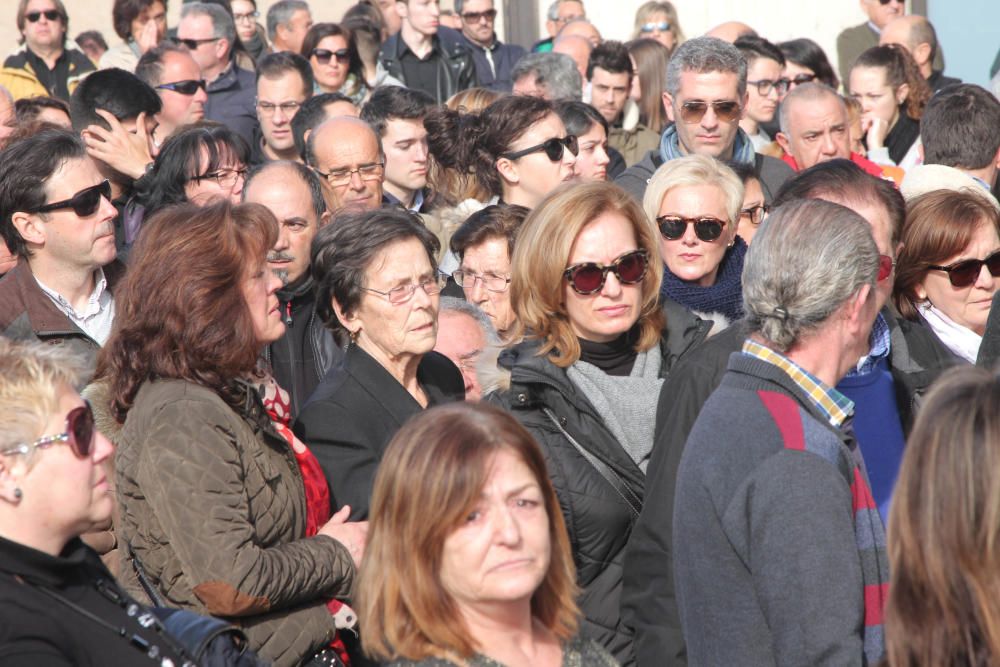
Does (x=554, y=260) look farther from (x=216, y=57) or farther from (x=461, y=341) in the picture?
(x=216, y=57)

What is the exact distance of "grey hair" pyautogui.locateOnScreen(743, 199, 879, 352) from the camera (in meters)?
2.98

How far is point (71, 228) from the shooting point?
4.84 meters

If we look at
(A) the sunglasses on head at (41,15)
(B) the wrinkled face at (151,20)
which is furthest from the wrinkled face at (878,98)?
(A) the sunglasses on head at (41,15)

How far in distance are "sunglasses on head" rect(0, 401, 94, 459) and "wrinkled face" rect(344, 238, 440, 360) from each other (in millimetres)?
1434

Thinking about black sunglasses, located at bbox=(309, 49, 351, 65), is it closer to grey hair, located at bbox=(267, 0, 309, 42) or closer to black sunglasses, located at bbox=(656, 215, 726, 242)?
grey hair, located at bbox=(267, 0, 309, 42)

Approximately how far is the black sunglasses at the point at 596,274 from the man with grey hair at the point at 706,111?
2647 mm

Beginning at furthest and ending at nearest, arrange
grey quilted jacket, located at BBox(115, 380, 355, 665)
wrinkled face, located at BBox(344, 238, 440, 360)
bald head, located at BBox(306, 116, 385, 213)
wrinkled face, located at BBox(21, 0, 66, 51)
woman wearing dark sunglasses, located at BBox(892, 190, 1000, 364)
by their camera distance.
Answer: wrinkled face, located at BBox(21, 0, 66, 51) → bald head, located at BBox(306, 116, 385, 213) → woman wearing dark sunglasses, located at BBox(892, 190, 1000, 364) → wrinkled face, located at BBox(344, 238, 440, 360) → grey quilted jacket, located at BBox(115, 380, 355, 665)

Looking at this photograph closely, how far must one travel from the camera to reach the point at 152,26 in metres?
9.93

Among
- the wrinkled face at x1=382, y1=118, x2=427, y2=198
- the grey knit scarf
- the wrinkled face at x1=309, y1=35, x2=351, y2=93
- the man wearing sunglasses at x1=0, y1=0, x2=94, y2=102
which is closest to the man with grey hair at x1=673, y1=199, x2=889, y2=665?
the grey knit scarf

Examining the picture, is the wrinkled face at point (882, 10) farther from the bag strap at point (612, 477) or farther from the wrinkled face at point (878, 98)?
the bag strap at point (612, 477)

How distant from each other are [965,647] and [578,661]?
868mm

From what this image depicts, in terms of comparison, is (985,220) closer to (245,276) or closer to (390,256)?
(390,256)

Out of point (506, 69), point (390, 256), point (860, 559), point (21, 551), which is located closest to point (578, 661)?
point (860, 559)

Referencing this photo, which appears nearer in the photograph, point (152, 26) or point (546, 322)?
point (546, 322)
